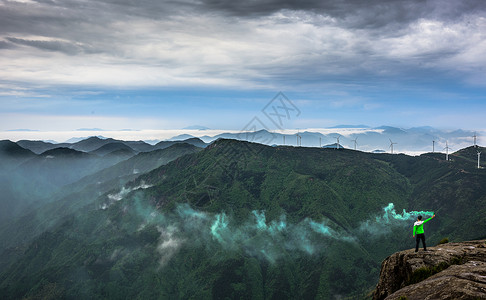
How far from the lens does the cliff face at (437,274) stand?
42375 millimetres

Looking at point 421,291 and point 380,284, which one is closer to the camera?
point 421,291

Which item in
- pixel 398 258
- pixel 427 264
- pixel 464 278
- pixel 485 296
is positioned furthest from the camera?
pixel 398 258

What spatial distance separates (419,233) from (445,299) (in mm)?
18798

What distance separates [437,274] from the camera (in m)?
50.7

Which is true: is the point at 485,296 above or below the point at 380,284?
above

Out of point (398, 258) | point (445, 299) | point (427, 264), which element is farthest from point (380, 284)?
point (445, 299)

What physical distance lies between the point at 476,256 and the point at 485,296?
71.1 feet

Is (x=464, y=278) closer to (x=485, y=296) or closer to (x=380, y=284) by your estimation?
(x=485, y=296)

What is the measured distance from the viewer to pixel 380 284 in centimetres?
6719

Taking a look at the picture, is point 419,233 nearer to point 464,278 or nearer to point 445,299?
point 464,278

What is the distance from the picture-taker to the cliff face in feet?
139

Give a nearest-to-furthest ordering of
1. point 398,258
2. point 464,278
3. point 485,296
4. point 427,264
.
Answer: point 485,296, point 464,278, point 427,264, point 398,258

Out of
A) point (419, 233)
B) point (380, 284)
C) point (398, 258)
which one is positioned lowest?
point (380, 284)

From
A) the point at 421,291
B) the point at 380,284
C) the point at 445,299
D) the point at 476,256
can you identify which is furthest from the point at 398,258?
the point at 445,299
